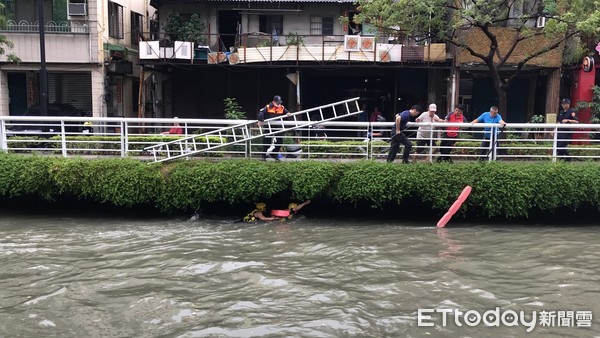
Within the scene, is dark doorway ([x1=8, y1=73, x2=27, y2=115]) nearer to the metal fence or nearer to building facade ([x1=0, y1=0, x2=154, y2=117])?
building facade ([x1=0, y1=0, x2=154, y2=117])

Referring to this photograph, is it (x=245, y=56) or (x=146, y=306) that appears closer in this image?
(x=146, y=306)

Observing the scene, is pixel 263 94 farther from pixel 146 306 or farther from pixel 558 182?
pixel 146 306

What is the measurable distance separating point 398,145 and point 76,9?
15277 millimetres

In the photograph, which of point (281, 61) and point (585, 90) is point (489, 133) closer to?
point (585, 90)

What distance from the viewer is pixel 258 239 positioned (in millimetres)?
9852

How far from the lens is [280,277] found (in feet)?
25.4

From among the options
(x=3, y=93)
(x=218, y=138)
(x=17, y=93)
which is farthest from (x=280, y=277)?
(x=17, y=93)

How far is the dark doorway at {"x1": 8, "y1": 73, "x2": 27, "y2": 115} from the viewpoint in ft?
75.0

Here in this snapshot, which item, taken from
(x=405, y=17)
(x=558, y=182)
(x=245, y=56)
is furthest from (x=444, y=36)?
(x=245, y=56)

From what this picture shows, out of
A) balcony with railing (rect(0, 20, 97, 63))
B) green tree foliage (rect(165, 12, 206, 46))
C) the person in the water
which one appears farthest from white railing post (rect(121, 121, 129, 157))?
balcony with railing (rect(0, 20, 97, 63))

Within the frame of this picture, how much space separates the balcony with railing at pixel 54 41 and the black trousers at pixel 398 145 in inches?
571

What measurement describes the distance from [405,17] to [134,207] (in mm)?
8514

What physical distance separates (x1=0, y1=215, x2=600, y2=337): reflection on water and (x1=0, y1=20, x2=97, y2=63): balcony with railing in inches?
474

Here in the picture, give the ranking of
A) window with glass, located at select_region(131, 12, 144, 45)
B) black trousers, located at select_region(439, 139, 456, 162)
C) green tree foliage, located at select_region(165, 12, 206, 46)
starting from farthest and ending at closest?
window with glass, located at select_region(131, 12, 144, 45), green tree foliage, located at select_region(165, 12, 206, 46), black trousers, located at select_region(439, 139, 456, 162)
